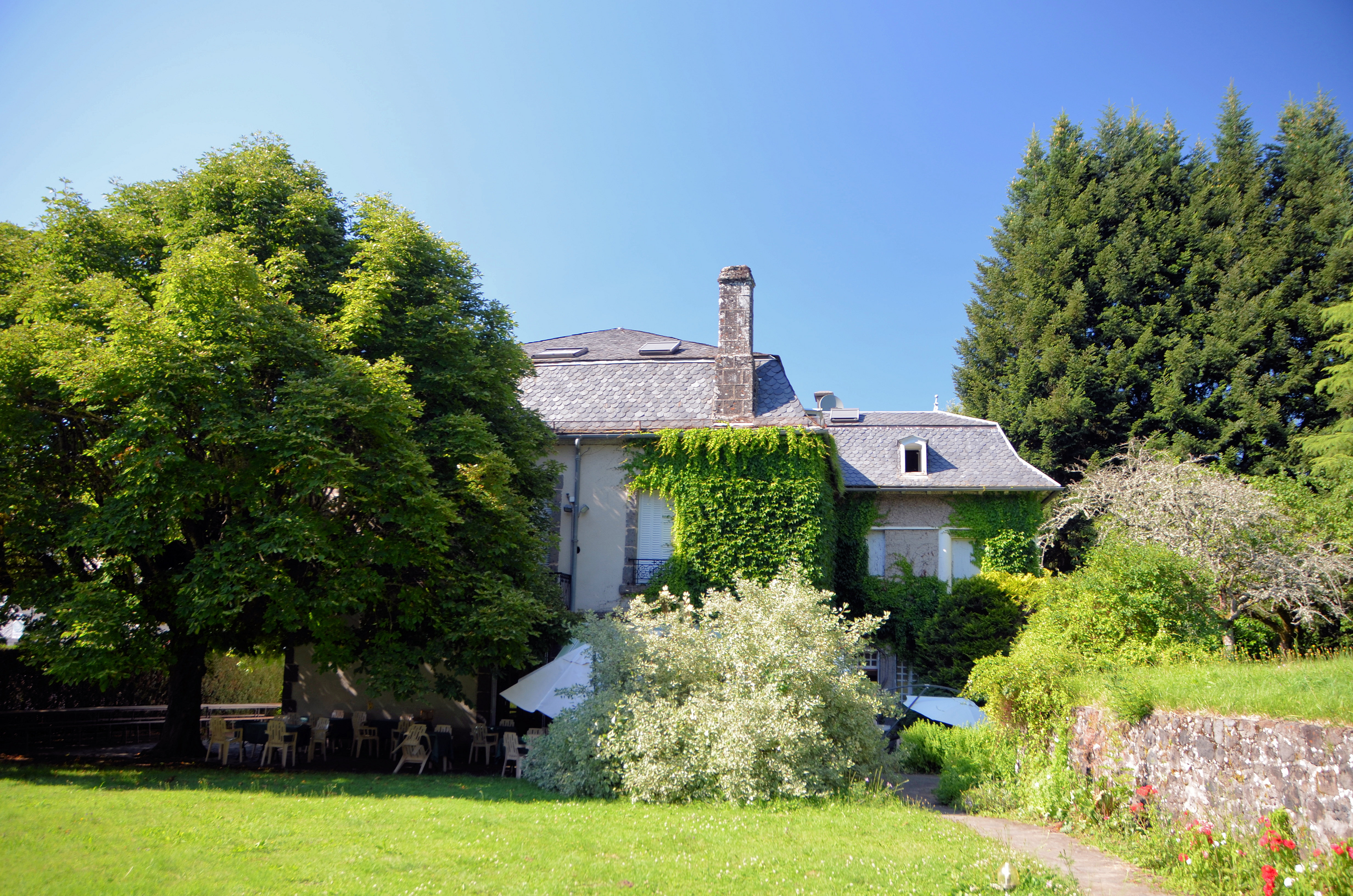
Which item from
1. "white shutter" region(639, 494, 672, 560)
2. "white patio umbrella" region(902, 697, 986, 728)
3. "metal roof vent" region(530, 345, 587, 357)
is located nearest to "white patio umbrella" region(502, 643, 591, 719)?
"white shutter" region(639, 494, 672, 560)

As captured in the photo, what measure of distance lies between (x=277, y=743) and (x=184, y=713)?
5.85ft

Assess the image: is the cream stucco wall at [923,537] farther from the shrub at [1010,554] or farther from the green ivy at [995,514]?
the shrub at [1010,554]

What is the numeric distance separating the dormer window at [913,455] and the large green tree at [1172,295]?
7765 mm

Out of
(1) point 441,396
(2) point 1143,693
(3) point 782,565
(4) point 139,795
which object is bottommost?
(4) point 139,795

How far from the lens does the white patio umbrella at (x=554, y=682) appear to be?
12.4 metres

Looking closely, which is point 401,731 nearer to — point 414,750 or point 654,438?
point 414,750

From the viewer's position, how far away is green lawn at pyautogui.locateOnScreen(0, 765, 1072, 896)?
19.7ft

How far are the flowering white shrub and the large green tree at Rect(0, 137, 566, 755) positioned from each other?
185 centimetres

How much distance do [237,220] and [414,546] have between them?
6.04 metres

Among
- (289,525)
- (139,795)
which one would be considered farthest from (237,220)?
(139,795)

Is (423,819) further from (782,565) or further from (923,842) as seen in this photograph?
(782,565)

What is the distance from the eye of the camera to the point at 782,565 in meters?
14.9

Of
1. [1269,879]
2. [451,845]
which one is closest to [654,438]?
[451,845]

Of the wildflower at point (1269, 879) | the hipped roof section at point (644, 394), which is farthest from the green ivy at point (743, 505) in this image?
the wildflower at point (1269, 879)
